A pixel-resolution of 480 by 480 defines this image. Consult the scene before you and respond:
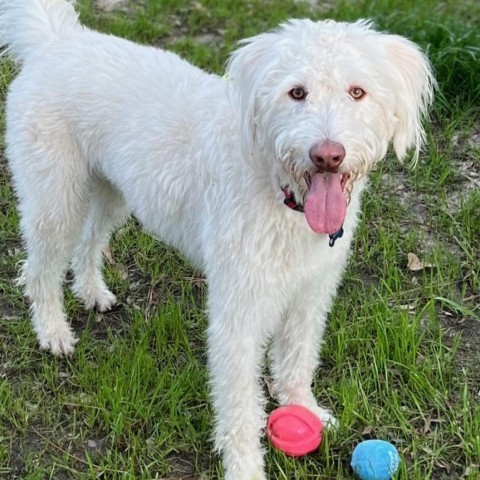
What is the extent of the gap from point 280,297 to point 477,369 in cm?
128

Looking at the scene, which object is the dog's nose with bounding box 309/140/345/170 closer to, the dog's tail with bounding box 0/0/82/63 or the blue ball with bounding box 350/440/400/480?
the blue ball with bounding box 350/440/400/480

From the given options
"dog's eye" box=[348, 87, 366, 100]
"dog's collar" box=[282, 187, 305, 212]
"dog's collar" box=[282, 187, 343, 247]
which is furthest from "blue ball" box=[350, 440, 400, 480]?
"dog's eye" box=[348, 87, 366, 100]

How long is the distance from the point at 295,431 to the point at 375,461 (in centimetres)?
36

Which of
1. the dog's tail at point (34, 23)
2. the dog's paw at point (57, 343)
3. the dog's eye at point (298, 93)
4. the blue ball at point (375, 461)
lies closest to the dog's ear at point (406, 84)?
the dog's eye at point (298, 93)

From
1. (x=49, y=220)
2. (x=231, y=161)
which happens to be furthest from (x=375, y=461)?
(x=49, y=220)

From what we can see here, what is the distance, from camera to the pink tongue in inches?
110

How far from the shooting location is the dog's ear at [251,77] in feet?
9.36

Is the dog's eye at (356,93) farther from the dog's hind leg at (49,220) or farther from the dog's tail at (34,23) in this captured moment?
the dog's tail at (34,23)

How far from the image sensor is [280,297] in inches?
125

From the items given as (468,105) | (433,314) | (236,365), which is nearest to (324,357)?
(433,314)

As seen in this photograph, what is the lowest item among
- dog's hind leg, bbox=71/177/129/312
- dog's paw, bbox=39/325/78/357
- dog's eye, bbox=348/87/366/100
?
dog's paw, bbox=39/325/78/357

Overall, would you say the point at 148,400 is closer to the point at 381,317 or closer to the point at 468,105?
the point at 381,317

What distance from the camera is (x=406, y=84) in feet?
9.62

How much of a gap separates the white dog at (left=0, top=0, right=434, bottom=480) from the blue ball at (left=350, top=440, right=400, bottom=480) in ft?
0.88
